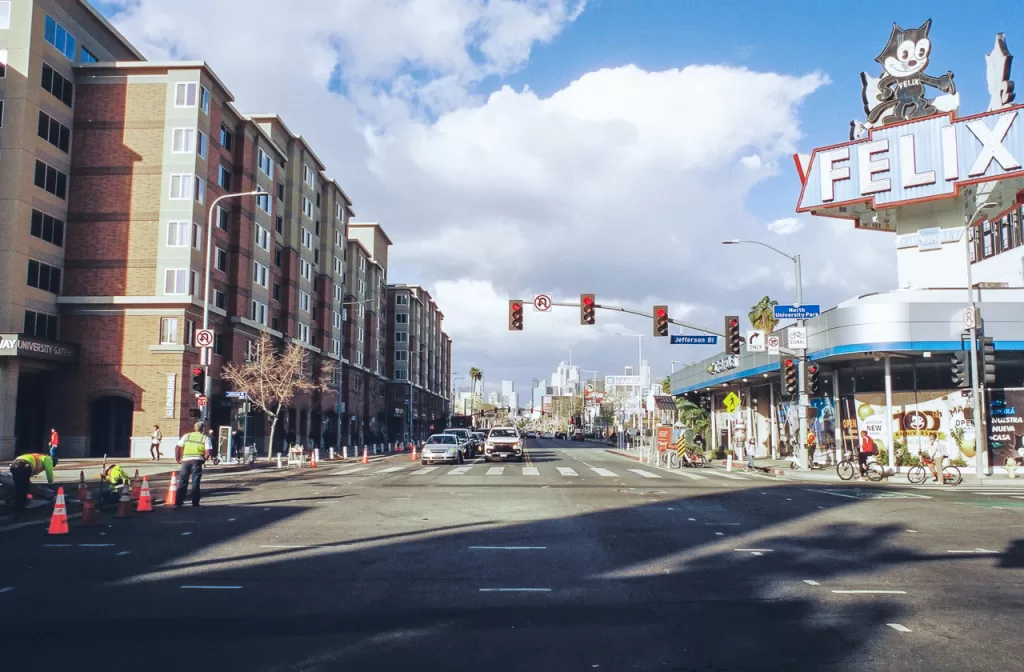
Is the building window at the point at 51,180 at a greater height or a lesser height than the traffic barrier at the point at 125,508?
greater

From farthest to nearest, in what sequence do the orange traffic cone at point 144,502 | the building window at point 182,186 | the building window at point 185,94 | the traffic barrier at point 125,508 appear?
the building window at point 185,94, the building window at point 182,186, the orange traffic cone at point 144,502, the traffic barrier at point 125,508

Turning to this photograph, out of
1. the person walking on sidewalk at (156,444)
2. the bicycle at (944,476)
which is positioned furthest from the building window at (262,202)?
the bicycle at (944,476)

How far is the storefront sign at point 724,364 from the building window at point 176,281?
2997cm

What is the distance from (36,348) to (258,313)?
16.4 metres

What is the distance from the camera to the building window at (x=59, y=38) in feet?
130

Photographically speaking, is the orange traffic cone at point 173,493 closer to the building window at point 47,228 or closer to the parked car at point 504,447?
the parked car at point 504,447

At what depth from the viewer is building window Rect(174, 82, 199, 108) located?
43438 mm

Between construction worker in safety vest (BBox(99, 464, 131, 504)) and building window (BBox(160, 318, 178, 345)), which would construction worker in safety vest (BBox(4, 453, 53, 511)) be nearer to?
construction worker in safety vest (BBox(99, 464, 131, 504))

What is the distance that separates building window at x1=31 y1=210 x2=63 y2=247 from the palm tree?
42007 millimetres

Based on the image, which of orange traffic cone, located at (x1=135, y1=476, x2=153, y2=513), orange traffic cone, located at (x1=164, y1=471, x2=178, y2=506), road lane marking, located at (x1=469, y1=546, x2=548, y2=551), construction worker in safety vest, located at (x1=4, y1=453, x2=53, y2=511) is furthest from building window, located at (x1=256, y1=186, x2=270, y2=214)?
road lane marking, located at (x1=469, y1=546, x2=548, y2=551)

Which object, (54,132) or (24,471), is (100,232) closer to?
(54,132)

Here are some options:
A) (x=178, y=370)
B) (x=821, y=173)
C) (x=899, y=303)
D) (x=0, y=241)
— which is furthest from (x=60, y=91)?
(x=899, y=303)

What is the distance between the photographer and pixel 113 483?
17.3 metres

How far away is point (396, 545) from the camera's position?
1188 cm
